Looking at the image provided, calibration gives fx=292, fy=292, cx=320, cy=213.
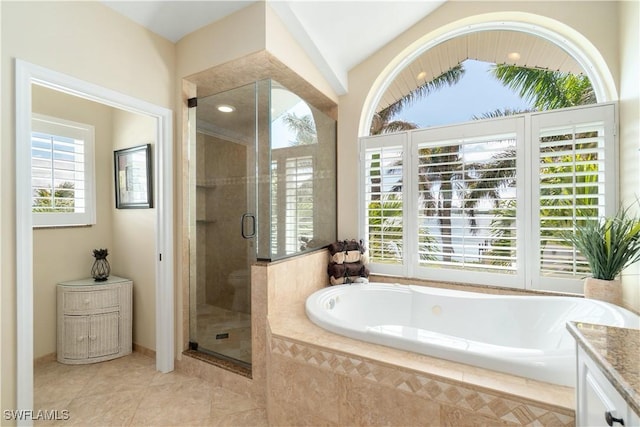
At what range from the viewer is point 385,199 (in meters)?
2.64

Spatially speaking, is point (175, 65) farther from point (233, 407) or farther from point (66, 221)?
point (233, 407)

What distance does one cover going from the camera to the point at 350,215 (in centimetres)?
278

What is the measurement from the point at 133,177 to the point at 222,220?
891 millimetres

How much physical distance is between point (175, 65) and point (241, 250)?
63.6 inches

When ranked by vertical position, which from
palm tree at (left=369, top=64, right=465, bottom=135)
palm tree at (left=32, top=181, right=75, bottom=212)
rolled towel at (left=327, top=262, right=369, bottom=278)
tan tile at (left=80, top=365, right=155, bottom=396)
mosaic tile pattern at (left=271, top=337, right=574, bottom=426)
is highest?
palm tree at (left=369, top=64, right=465, bottom=135)

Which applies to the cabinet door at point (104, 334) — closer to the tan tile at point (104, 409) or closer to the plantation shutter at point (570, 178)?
the tan tile at point (104, 409)

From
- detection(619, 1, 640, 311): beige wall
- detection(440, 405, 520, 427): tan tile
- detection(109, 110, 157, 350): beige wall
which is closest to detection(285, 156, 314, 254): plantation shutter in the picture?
detection(109, 110, 157, 350): beige wall

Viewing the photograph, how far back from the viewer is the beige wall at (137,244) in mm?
2535

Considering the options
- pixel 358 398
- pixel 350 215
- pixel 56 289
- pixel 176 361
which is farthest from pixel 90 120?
pixel 358 398

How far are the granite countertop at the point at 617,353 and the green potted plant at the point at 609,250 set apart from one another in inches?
42.0

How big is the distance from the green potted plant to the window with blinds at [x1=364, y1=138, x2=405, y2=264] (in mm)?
1209

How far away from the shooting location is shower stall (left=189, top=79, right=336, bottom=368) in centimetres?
212

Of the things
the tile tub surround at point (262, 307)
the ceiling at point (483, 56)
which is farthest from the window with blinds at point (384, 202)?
the tile tub surround at point (262, 307)

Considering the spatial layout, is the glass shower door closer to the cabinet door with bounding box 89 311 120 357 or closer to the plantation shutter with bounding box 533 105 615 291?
the cabinet door with bounding box 89 311 120 357
